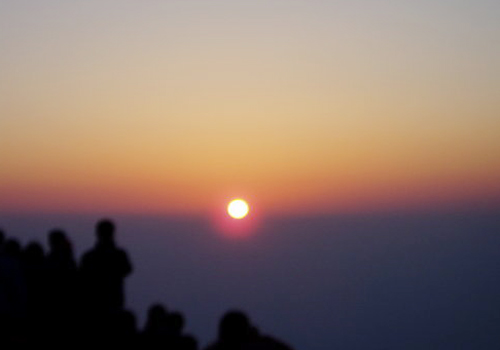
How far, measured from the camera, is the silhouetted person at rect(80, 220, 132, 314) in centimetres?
1275

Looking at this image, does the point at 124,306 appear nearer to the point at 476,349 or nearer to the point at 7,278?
the point at 7,278

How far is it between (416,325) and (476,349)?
183 ft

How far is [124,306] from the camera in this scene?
13.0 metres

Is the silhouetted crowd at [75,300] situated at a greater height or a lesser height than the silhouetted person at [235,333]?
greater

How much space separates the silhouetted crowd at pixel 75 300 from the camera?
11711 millimetres

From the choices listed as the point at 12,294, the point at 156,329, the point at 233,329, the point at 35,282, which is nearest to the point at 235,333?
the point at 233,329

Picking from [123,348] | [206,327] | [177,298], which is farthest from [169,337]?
[177,298]

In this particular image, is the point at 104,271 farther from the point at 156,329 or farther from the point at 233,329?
the point at 233,329

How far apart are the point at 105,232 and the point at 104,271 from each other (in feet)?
1.64

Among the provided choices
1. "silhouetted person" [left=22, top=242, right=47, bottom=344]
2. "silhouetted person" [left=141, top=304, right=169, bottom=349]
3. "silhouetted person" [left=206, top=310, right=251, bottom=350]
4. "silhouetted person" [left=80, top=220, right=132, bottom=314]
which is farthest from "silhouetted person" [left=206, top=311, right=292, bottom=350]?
"silhouetted person" [left=22, top=242, right=47, bottom=344]

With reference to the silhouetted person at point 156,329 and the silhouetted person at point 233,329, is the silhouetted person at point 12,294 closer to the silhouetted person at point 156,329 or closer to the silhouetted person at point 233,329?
the silhouetted person at point 156,329

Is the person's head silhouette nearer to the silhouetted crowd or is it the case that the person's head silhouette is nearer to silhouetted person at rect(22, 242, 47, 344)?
the silhouetted crowd

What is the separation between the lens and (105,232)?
12641 millimetres

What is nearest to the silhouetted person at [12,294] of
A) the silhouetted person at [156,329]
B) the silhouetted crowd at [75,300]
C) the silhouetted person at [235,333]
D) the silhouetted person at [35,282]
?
the silhouetted crowd at [75,300]
